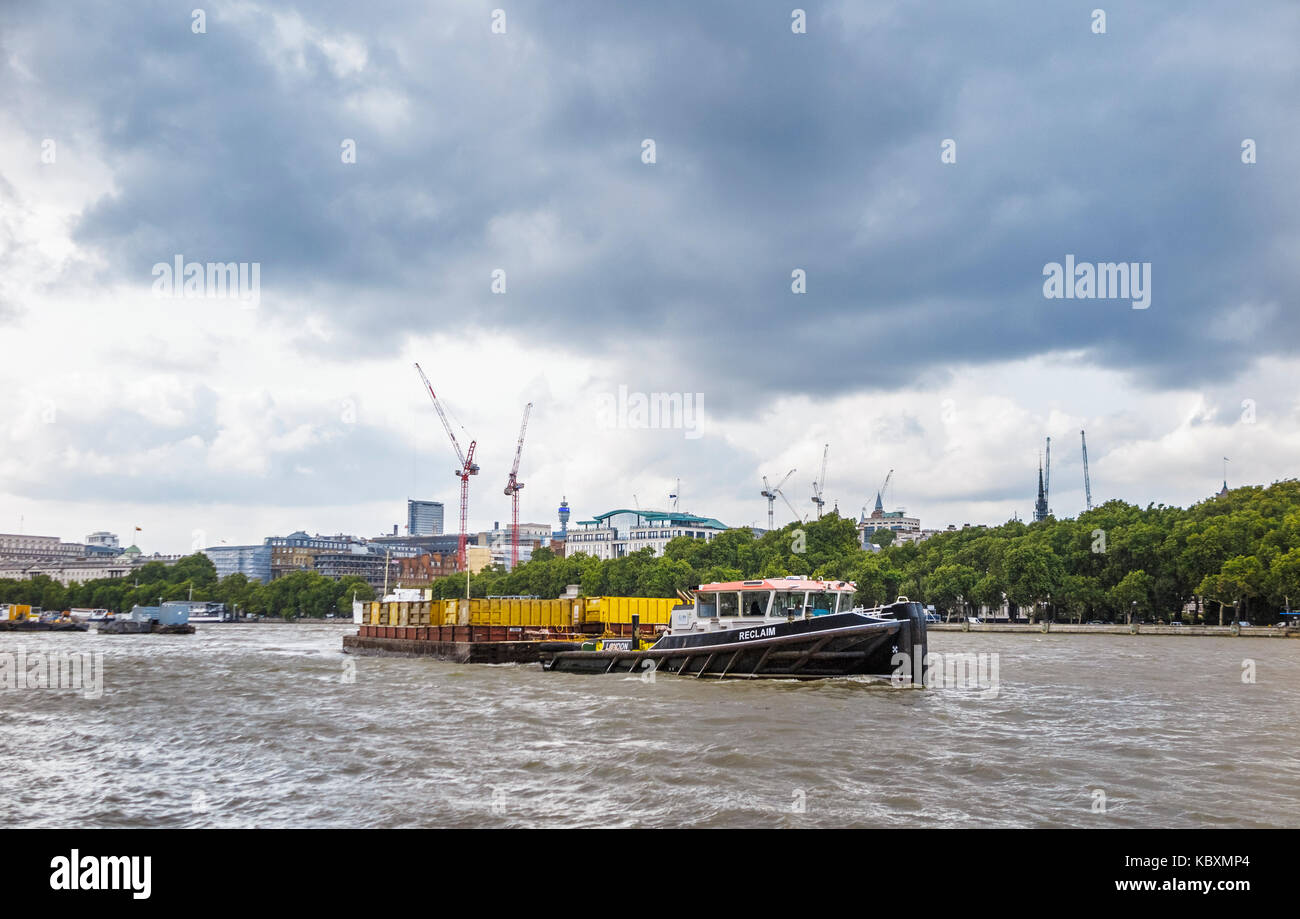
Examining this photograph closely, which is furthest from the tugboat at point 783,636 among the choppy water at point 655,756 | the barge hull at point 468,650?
the barge hull at point 468,650

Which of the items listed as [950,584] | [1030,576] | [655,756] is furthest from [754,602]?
[950,584]

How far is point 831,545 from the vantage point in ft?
557

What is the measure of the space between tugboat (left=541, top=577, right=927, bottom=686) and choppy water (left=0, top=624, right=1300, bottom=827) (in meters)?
1.45

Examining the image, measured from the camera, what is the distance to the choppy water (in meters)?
17.0

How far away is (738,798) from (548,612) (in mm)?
53181

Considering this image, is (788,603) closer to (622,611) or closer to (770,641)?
(770,641)

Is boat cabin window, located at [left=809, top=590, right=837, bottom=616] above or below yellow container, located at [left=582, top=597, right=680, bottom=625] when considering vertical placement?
above

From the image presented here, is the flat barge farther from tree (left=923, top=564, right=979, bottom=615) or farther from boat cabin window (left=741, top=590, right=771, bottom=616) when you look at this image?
tree (left=923, top=564, right=979, bottom=615)

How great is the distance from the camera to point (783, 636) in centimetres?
4094

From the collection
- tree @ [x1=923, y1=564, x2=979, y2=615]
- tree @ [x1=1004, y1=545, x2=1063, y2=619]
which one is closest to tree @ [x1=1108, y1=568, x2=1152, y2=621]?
tree @ [x1=1004, y1=545, x2=1063, y2=619]

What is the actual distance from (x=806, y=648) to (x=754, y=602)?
4100 millimetres
